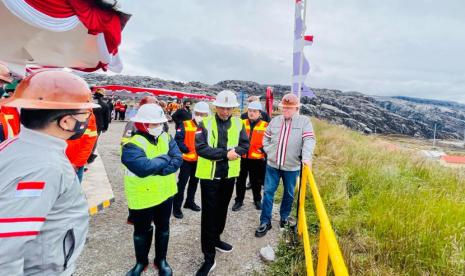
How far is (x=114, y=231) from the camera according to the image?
12.5ft

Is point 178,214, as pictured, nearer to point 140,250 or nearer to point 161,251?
point 161,251

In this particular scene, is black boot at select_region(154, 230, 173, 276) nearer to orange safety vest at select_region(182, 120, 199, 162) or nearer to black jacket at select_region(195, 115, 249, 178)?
black jacket at select_region(195, 115, 249, 178)

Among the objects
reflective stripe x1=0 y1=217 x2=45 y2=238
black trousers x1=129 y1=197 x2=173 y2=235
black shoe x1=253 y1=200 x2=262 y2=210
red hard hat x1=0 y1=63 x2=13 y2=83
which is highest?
red hard hat x1=0 y1=63 x2=13 y2=83

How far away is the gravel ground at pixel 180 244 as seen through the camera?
3.08 metres

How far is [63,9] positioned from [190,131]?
2.42 m

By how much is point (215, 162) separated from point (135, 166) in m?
0.88

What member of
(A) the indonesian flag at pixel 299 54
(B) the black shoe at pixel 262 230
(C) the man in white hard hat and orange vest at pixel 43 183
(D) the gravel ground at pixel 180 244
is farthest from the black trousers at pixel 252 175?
(C) the man in white hard hat and orange vest at pixel 43 183

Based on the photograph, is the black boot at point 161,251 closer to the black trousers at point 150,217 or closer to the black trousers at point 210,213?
the black trousers at point 150,217

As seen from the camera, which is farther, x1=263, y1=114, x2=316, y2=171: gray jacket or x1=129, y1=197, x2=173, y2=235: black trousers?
x1=263, y1=114, x2=316, y2=171: gray jacket

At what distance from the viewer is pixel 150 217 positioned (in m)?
2.70

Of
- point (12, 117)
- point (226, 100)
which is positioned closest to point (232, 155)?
point (226, 100)

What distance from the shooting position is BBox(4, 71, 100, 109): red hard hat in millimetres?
1195

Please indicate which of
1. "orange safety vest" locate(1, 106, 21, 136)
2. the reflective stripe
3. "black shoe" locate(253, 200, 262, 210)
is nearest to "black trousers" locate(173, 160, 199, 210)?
"black shoe" locate(253, 200, 262, 210)

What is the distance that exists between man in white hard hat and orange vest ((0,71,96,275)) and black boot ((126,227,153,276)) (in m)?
1.39
